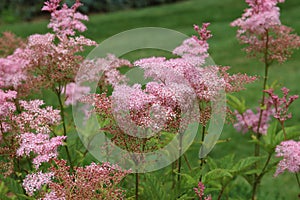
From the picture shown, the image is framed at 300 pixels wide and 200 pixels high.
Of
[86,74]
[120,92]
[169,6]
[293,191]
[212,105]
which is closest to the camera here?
[120,92]

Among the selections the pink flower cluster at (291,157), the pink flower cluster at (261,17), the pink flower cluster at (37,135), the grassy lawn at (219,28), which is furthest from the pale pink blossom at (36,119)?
the grassy lawn at (219,28)

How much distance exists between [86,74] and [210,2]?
12.3 metres

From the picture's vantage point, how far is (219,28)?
12.0 m

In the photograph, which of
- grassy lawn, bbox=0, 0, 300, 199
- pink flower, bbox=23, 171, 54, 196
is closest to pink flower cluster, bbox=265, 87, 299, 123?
pink flower, bbox=23, 171, 54, 196

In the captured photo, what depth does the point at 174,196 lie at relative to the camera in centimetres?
268

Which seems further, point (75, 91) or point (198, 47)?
point (75, 91)

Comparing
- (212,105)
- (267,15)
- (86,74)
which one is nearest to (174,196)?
(212,105)

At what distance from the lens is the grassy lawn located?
24.7 ft

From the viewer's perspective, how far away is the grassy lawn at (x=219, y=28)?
7.53 meters

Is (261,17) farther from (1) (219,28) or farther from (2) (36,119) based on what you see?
(1) (219,28)

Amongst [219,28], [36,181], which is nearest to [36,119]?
[36,181]

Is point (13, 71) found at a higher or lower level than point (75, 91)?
higher

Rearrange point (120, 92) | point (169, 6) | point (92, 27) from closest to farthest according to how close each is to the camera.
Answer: point (120, 92) → point (92, 27) → point (169, 6)

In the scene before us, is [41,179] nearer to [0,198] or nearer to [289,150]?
[0,198]
